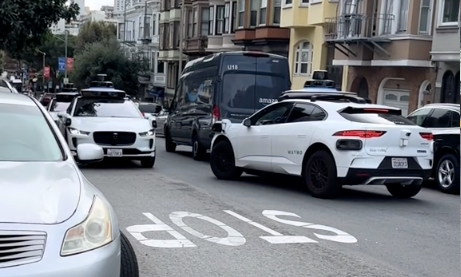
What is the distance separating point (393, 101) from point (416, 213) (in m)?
17.1

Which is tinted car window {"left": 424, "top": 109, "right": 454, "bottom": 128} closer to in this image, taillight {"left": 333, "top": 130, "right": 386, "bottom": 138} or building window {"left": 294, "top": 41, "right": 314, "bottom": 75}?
taillight {"left": 333, "top": 130, "right": 386, "bottom": 138}

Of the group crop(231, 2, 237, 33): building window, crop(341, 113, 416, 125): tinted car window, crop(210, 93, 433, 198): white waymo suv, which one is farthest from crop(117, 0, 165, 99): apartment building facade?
crop(341, 113, 416, 125): tinted car window

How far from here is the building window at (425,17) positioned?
2327cm

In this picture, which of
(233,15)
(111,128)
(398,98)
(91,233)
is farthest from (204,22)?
(91,233)

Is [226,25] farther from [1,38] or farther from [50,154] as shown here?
[50,154]

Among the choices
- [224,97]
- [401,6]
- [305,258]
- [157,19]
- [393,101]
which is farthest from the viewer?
[157,19]

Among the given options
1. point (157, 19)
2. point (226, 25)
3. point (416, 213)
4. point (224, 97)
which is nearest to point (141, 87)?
point (157, 19)

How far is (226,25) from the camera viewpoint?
4134cm

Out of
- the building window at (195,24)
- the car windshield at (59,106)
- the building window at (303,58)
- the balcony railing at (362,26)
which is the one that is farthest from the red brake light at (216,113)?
the building window at (195,24)

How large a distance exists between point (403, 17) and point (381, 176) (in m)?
15.8

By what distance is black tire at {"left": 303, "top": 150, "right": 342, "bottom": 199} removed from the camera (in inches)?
390

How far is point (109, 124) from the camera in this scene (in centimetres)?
1405

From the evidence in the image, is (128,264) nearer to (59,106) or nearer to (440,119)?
(440,119)

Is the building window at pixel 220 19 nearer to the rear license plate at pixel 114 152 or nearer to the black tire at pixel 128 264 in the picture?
the rear license plate at pixel 114 152
